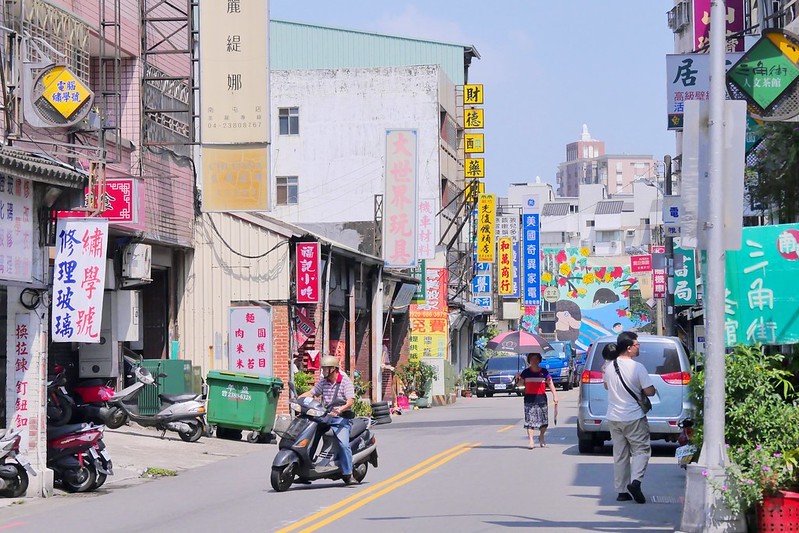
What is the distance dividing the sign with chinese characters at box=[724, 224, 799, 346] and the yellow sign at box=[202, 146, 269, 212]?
1536 centimetres

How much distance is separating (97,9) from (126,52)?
1.55m

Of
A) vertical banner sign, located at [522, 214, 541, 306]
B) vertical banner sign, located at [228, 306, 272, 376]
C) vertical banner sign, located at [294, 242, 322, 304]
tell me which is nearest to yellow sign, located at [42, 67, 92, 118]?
vertical banner sign, located at [228, 306, 272, 376]

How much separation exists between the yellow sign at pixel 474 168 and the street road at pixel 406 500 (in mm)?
36237

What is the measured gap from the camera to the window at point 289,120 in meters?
54.3

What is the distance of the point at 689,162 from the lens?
11.6 meters

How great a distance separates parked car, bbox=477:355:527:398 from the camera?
5197cm

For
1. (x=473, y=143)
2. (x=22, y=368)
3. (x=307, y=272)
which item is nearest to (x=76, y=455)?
(x=22, y=368)

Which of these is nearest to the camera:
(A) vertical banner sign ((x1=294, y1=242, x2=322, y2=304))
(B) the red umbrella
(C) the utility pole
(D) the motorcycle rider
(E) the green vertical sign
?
(D) the motorcycle rider

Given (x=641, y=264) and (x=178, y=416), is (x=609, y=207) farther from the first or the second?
(x=178, y=416)

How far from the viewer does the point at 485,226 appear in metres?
59.0

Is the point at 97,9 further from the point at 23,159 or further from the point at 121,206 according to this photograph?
the point at 23,159

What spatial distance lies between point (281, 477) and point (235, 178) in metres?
11.9

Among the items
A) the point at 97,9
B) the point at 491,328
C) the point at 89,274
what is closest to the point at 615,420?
the point at 89,274

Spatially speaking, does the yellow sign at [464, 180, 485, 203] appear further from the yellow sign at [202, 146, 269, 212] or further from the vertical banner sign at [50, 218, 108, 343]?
the vertical banner sign at [50, 218, 108, 343]
